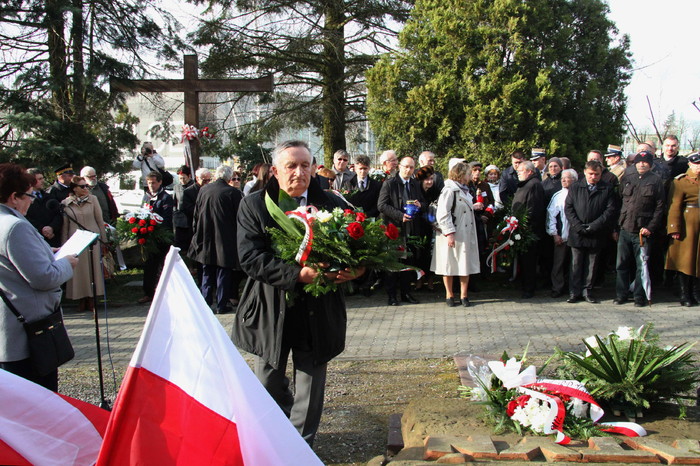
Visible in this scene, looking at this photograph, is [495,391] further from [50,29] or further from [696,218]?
[50,29]

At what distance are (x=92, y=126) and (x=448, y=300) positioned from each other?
930 cm

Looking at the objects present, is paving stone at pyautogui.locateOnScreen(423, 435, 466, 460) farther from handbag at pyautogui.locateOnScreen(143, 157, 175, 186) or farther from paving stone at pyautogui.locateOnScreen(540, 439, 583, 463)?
handbag at pyautogui.locateOnScreen(143, 157, 175, 186)

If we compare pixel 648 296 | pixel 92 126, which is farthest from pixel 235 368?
pixel 92 126

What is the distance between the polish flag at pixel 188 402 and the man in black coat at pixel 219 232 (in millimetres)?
6647

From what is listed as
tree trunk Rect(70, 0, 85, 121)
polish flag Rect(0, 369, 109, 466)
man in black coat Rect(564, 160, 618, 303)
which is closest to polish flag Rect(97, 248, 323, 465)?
polish flag Rect(0, 369, 109, 466)

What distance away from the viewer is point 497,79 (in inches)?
591

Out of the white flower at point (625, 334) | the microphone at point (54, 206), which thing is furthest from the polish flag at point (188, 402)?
the microphone at point (54, 206)

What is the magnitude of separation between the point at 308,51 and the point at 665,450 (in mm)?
16300

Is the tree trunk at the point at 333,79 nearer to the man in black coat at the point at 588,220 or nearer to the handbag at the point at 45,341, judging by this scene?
the man in black coat at the point at 588,220

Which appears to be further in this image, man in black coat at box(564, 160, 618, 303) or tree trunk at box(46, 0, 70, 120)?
tree trunk at box(46, 0, 70, 120)

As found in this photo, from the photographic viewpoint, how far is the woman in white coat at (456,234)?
9117 mm

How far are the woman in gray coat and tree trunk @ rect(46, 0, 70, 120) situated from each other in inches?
424

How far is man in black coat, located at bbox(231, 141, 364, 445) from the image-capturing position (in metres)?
3.67

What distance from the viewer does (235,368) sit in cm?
257
